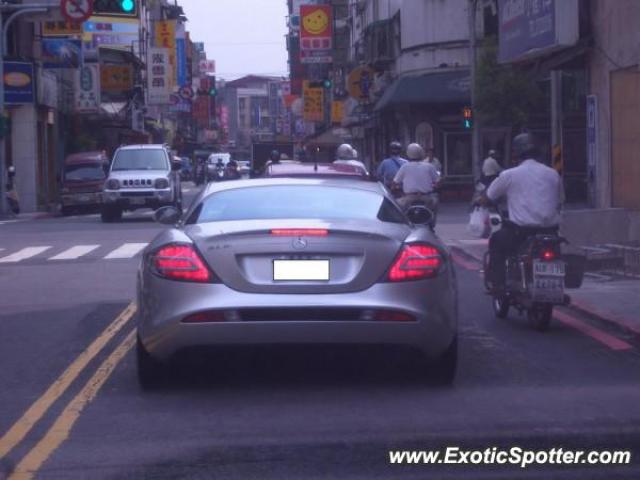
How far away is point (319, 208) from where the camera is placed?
9.05 meters

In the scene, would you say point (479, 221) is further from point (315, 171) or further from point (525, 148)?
point (525, 148)

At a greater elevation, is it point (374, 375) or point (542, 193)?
point (542, 193)

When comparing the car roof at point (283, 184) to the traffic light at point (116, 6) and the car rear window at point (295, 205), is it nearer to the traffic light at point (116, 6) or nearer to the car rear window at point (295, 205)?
the car rear window at point (295, 205)

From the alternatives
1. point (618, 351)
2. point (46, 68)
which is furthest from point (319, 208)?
point (46, 68)

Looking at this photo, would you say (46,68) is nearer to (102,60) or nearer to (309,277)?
(102,60)

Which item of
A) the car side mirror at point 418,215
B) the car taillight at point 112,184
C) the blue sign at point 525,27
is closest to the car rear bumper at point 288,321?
the car side mirror at point 418,215

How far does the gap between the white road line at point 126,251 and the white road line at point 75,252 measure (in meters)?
0.51

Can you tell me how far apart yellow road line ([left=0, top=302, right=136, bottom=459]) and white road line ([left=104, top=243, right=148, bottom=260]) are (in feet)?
26.9

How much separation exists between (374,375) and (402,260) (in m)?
1.28

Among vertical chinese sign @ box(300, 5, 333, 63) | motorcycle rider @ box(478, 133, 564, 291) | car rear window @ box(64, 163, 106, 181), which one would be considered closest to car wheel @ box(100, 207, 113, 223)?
car rear window @ box(64, 163, 106, 181)

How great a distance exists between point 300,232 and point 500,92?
29829 millimetres

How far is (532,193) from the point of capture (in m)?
11.6

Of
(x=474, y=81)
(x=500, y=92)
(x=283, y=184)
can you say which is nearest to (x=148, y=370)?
(x=283, y=184)

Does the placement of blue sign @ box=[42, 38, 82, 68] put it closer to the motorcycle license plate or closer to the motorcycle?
the motorcycle
